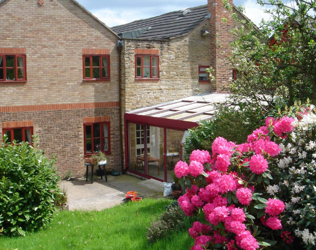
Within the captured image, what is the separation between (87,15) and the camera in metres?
17.4

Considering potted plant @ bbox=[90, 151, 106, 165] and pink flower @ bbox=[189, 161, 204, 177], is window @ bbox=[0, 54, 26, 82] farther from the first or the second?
pink flower @ bbox=[189, 161, 204, 177]

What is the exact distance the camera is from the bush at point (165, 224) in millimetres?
→ 7527

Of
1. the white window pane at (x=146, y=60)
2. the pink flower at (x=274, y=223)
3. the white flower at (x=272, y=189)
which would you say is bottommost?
the pink flower at (x=274, y=223)

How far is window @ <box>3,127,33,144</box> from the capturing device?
16.1m

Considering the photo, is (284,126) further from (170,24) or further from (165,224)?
(170,24)

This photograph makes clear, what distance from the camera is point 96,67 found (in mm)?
17797

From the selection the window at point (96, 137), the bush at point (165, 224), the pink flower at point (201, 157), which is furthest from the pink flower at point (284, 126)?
the window at point (96, 137)

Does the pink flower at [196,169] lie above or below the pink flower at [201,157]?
below

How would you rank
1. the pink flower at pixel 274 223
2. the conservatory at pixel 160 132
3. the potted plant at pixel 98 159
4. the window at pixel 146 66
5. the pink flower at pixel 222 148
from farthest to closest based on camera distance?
the window at pixel 146 66 < the potted plant at pixel 98 159 < the conservatory at pixel 160 132 < the pink flower at pixel 222 148 < the pink flower at pixel 274 223

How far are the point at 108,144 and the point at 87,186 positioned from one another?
274 cm

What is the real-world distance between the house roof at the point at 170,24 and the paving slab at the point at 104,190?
23.2ft

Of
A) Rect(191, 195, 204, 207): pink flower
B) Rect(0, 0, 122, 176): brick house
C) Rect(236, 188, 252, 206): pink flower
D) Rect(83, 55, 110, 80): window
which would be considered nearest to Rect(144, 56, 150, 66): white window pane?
Rect(0, 0, 122, 176): brick house

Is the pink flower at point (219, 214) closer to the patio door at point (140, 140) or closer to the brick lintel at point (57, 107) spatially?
the brick lintel at point (57, 107)

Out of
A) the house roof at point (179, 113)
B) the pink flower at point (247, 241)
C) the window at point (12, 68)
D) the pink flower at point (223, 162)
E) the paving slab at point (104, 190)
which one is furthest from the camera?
the window at point (12, 68)
